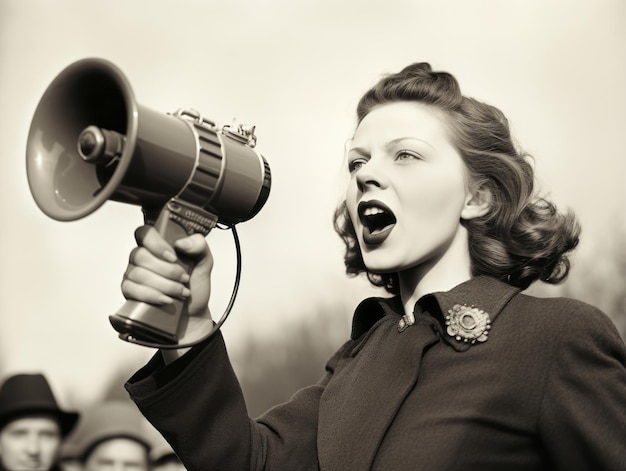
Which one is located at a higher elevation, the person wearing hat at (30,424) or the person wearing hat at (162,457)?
the person wearing hat at (30,424)

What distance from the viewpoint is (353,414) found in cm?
175

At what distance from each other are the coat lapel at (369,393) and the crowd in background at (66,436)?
7.35 feet

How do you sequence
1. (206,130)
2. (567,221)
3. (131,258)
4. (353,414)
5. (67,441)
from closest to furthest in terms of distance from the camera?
(131,258)
(206,130)
(353,414)
(567,221)
(67,441)

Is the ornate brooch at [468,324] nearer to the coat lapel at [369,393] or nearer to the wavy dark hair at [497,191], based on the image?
the coat lapel at [369,393]

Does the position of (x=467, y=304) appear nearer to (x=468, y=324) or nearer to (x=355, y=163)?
(x=468, y=324)

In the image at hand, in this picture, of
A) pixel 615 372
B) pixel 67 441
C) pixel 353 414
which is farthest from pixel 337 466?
pixel 67 441

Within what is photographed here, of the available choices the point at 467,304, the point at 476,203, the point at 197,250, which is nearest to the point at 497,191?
the point at 476,203

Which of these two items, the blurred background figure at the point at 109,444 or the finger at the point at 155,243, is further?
the blurred background figure at the point at 109,444

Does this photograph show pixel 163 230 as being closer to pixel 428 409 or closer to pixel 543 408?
pixel 428 409

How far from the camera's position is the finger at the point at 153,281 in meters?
1.50

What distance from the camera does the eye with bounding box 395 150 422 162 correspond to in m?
1.90

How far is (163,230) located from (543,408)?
86 centimetres

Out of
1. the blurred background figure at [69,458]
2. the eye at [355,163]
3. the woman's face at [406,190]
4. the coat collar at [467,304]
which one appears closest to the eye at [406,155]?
the woman's face at [406,190]

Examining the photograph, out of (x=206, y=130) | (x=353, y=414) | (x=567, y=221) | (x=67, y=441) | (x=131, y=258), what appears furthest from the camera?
(x=67, y=441)
